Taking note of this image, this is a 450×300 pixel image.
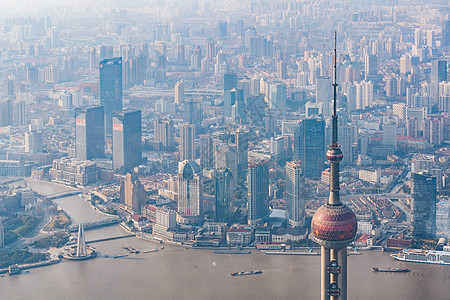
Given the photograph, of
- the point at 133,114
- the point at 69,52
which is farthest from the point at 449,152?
the point at 69,52

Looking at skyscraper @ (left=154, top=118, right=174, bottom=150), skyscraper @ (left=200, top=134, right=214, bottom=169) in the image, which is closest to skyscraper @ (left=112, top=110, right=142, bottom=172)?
skyscraper @ (left=200, top=134, right=214, bottom=169)

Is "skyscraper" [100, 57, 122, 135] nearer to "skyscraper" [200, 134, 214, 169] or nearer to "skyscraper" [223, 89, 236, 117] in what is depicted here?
"skyscraper" [223, 89, 236, 117]

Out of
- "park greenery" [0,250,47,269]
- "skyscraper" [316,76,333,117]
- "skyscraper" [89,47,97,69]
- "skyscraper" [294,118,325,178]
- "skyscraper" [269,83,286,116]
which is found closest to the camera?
"park greenery" [0,250,47,269]

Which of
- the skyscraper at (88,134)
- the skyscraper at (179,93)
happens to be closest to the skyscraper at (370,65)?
the skyscraper at (179,93)

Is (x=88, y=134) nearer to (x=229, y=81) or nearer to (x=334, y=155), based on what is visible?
(x=229, y=81)

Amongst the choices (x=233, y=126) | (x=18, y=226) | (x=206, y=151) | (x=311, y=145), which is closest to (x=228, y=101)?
(x=233, y=126)
